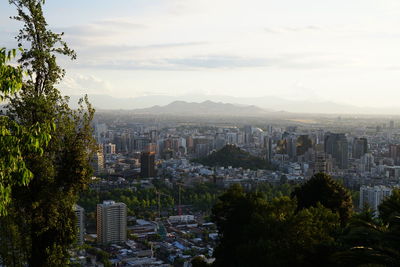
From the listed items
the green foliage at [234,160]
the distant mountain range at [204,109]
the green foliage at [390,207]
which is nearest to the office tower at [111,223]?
the green foliage at [390,207]

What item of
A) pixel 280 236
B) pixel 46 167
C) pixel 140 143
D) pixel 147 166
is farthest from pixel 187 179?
pixel 46 167

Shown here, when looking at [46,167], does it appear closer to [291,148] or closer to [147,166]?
[147,166]

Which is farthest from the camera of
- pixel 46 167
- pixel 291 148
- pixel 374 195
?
pixel 291 148

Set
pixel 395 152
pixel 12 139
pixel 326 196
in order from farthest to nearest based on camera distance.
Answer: pixel 395 152
pixel 326 196
pixel 12 139

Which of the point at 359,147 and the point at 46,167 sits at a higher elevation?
the point at 46,167

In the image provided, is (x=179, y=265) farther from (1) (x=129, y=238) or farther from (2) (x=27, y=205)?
(2) (x=27, y=205)

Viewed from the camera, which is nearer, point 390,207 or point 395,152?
point 390,207

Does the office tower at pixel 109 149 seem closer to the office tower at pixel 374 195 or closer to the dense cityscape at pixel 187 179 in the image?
the dense cityscape at pixel 187 179
